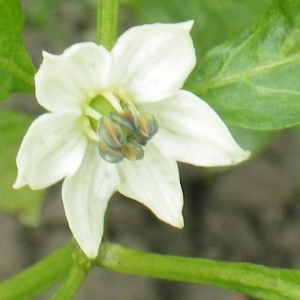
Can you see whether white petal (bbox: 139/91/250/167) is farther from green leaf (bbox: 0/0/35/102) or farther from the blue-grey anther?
green leaf (bbox: 0/0/35/102)

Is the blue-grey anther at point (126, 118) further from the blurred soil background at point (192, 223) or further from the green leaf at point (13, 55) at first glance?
the blurred soil background at point (192, 223)

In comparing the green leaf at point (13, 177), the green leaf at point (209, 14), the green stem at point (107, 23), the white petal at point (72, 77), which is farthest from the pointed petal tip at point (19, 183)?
the green leaf at point (209, 14)

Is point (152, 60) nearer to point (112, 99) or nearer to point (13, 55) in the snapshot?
point (112, 99)

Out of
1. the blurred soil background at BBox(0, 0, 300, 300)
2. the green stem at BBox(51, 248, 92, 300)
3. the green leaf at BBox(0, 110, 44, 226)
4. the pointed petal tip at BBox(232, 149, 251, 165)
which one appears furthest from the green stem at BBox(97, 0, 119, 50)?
the blurred soil background at BBox(0, 0, 300, 300)

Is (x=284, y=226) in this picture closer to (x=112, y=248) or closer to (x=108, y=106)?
(x=112, y=248)

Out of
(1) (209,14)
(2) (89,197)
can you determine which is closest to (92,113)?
(2) (89,197)

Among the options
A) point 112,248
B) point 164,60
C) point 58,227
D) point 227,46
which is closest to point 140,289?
point 58,227
